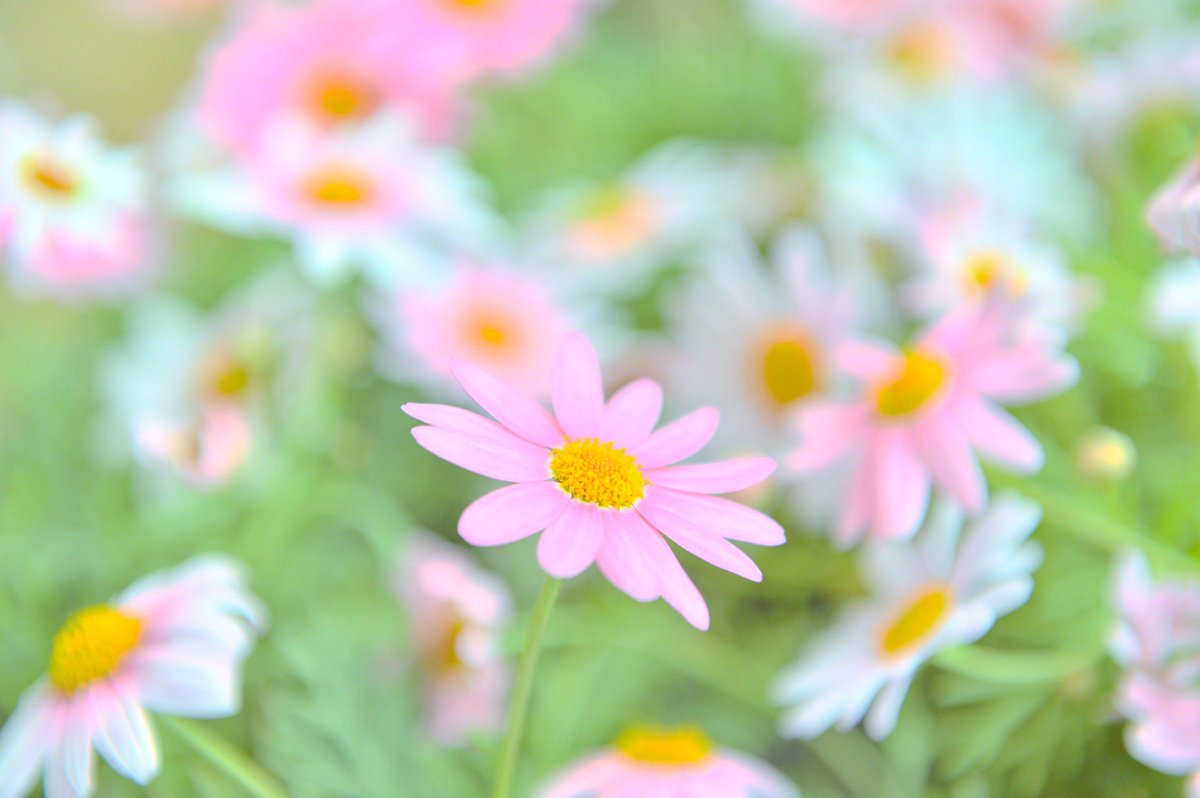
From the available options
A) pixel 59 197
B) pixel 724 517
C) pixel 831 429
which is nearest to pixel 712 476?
pixel 724 517

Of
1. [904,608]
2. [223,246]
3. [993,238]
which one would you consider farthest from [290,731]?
[223,246]

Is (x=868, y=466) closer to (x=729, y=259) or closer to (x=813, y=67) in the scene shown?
(x=729, y=259)

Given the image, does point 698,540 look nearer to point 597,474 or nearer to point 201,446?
point 597,474

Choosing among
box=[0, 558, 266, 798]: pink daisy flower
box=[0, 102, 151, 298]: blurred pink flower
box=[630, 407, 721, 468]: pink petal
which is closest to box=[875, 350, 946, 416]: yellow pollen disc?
box=[630, 407, 721, 468]: pink petal

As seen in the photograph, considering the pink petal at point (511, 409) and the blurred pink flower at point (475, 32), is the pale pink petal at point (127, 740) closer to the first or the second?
the pink petal at point (511, 409)

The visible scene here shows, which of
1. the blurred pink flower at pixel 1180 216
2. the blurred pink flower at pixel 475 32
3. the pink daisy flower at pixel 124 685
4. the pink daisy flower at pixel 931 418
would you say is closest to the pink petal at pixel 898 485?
the pink daisy flower at pixel 931 418

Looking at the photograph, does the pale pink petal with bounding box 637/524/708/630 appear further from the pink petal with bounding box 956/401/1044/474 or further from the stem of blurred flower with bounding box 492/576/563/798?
the pink petal with bounding box 956/401/1044/474
